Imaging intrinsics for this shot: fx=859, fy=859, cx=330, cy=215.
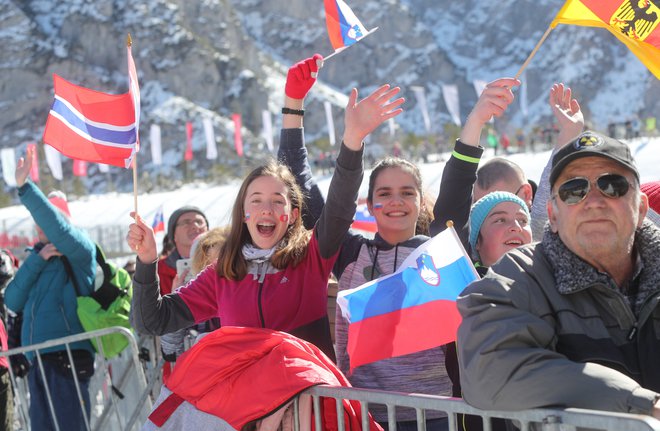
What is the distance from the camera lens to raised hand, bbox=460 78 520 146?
2802 mm

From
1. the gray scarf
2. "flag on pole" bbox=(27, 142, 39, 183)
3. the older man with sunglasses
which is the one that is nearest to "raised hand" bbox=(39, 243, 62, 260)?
"flag on pole" bbox=(27, 142, 39, 183)

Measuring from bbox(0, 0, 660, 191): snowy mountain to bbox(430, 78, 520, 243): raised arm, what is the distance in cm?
4469

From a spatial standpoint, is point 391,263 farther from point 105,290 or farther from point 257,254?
point 105,290

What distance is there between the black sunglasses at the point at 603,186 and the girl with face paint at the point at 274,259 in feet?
3.10

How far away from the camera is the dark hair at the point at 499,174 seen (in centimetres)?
393

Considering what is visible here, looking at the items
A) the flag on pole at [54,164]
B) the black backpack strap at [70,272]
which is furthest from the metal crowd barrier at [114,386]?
the flag on pole at [54,164]

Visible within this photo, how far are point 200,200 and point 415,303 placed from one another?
1642cm

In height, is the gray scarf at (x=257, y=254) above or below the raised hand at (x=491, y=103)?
below

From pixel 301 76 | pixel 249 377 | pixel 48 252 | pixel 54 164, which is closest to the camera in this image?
pixel 249 377

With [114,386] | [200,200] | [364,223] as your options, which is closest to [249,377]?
[114,386]

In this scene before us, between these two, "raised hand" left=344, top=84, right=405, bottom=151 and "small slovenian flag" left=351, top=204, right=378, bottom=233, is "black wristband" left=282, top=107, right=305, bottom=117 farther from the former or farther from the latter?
"small slovenian flag" left=351, top=204, right=378, bottom=233

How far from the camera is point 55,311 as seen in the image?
5.04 metres

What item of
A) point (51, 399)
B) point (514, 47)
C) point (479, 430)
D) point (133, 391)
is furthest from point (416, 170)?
point (514, 47)

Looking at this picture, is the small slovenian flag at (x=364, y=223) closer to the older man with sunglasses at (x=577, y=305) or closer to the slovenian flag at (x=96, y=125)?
the slovenian flag at (x=96, y=125)
